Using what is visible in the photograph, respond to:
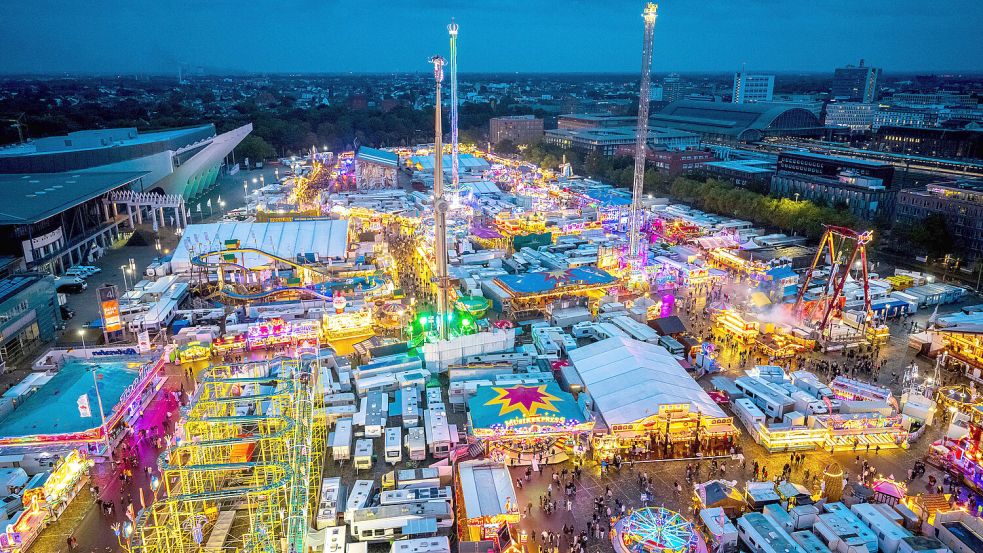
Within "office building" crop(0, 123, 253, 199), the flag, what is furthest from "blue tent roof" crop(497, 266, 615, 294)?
"office building" crop(0, 123, 253, 199)

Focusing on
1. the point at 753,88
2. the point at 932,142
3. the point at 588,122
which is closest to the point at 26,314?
the point at 932,142

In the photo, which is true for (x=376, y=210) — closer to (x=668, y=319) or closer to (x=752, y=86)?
(x=668, y=319)

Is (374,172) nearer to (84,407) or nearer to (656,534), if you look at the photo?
(84,407)

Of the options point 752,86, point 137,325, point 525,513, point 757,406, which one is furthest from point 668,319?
point 752,86

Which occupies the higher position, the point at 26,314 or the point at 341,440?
the point at 26,314

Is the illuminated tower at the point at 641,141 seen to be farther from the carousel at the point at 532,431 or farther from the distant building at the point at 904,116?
the distant building at the point at 904,116

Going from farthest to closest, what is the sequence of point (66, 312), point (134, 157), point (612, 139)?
point (612, 139) → point (134, 157) → point (66, 312)
